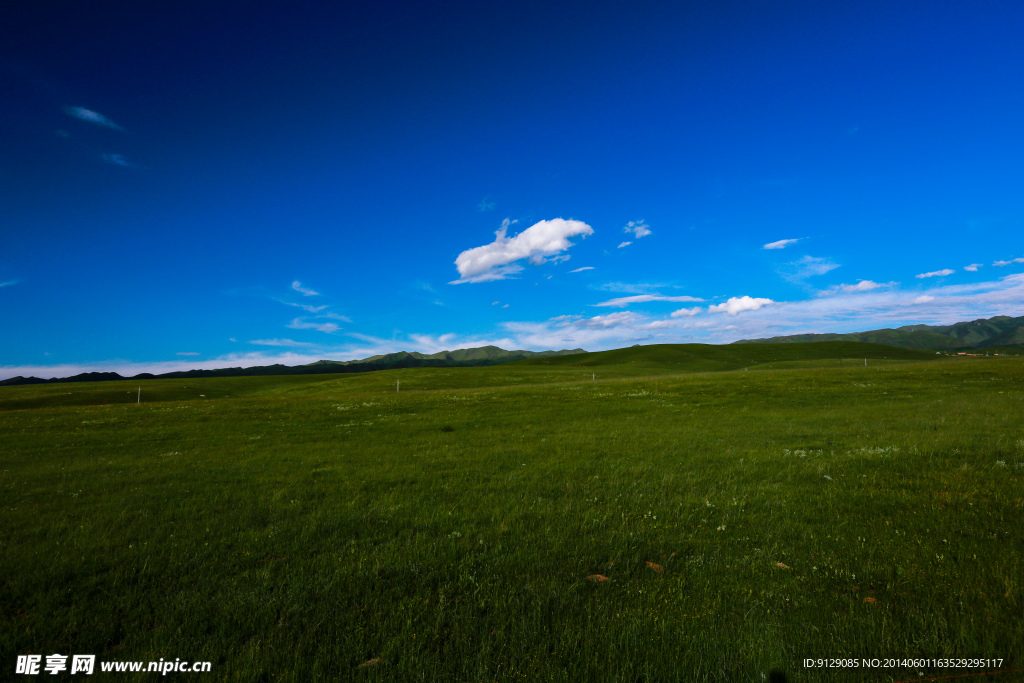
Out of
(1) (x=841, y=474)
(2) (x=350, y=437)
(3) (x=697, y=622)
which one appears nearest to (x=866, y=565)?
(3) (x=697, y=622)

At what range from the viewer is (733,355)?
459ft

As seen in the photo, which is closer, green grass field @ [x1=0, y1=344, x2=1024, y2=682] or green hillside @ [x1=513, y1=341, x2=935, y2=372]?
green grass field @ [x1=0, y1=344, x2=1024, y2=682]

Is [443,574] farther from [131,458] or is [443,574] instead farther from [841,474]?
[131,458]

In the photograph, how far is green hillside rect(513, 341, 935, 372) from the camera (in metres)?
122

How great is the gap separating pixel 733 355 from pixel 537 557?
150 meters

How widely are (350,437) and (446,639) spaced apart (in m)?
21.3

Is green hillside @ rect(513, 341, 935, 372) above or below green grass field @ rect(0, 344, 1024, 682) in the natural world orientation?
above

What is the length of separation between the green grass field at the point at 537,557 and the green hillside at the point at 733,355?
4088 inches

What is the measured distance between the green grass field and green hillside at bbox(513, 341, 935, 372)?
104 metres

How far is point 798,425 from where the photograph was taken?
24266 millimetres

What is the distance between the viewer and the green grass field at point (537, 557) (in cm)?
587

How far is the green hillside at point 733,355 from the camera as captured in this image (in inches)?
4813

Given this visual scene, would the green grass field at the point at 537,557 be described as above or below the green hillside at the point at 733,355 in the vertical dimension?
below

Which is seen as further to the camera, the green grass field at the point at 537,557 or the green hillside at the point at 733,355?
the green hillside at the point at 733,355
